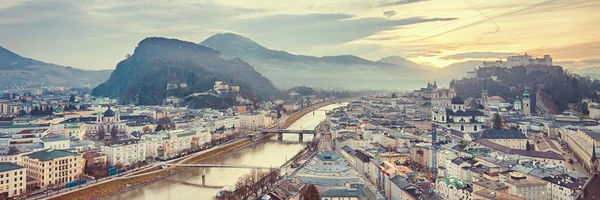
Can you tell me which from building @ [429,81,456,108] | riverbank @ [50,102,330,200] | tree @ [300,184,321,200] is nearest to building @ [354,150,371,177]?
tree @ [300,184,321,200]

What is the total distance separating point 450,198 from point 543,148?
7956 mm

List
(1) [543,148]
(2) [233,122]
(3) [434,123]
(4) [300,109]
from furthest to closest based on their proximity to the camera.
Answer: (4) [300,109] < (2) [233,122] < (3) [434,123] < (1) [543,148]

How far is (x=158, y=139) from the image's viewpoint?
64.6 ft

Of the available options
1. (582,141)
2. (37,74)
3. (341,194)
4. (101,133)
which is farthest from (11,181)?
(37,74)

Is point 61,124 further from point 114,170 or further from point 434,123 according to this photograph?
point 434,123

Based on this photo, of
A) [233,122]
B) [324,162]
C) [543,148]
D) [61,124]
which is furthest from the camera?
[233,122]

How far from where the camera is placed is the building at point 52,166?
1336 cm

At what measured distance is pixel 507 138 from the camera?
18.3 metres

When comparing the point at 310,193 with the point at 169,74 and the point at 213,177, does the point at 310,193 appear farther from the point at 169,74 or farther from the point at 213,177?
the point at 169,74

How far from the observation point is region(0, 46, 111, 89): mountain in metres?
71.6

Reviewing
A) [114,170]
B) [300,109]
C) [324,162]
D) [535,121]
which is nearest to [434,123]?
[535,121]

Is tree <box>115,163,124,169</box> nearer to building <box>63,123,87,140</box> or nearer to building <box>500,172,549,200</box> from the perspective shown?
building <box>63,123,87,140</box>

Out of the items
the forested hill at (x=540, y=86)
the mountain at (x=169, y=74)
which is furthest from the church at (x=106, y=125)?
the forested hill at (x=540, y=86)

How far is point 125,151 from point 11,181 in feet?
16.9
